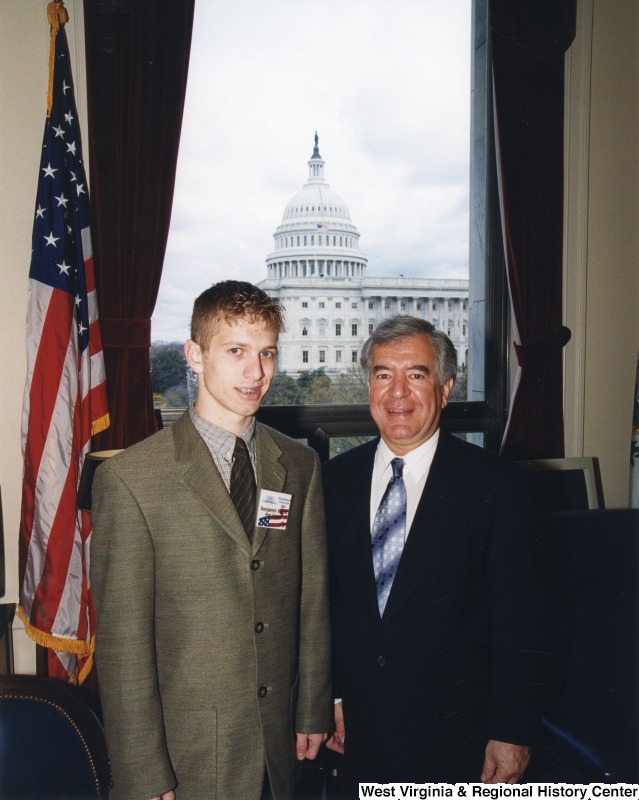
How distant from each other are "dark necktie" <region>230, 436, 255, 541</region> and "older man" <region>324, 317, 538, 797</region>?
1.10 ft

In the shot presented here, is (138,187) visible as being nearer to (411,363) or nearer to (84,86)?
(84,86)

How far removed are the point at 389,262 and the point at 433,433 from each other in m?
2.08

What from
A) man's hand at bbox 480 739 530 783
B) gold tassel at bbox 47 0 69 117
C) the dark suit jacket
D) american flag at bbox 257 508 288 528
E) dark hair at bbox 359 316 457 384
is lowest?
man's hand at bbox 480 739 530 783

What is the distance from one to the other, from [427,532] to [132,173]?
2.18 metres

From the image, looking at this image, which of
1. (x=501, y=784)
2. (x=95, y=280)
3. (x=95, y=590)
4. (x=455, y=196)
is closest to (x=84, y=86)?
(x=95, y=280)

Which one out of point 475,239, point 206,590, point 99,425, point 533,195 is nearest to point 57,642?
point 99,425

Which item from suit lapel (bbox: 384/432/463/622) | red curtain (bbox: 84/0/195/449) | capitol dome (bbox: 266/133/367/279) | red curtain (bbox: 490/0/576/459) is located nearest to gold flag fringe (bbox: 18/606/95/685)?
red curtain (bbox: 84/0/195/449)

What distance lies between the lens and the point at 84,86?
2.72 metres

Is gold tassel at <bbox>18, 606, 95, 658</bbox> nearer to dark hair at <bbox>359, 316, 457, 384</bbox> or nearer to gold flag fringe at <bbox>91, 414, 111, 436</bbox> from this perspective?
gold flag fringe at <bbox>91, 414, 111, 436</bbox>

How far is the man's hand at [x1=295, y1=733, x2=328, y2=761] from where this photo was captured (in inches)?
60.0

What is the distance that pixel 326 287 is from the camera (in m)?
3.54

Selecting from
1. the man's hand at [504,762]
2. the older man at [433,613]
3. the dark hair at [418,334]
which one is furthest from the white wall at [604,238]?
the man's hand at [504,762]

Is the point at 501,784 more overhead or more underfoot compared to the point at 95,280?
more underfoot

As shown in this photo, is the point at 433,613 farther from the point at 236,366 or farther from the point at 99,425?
the point at 99,425
